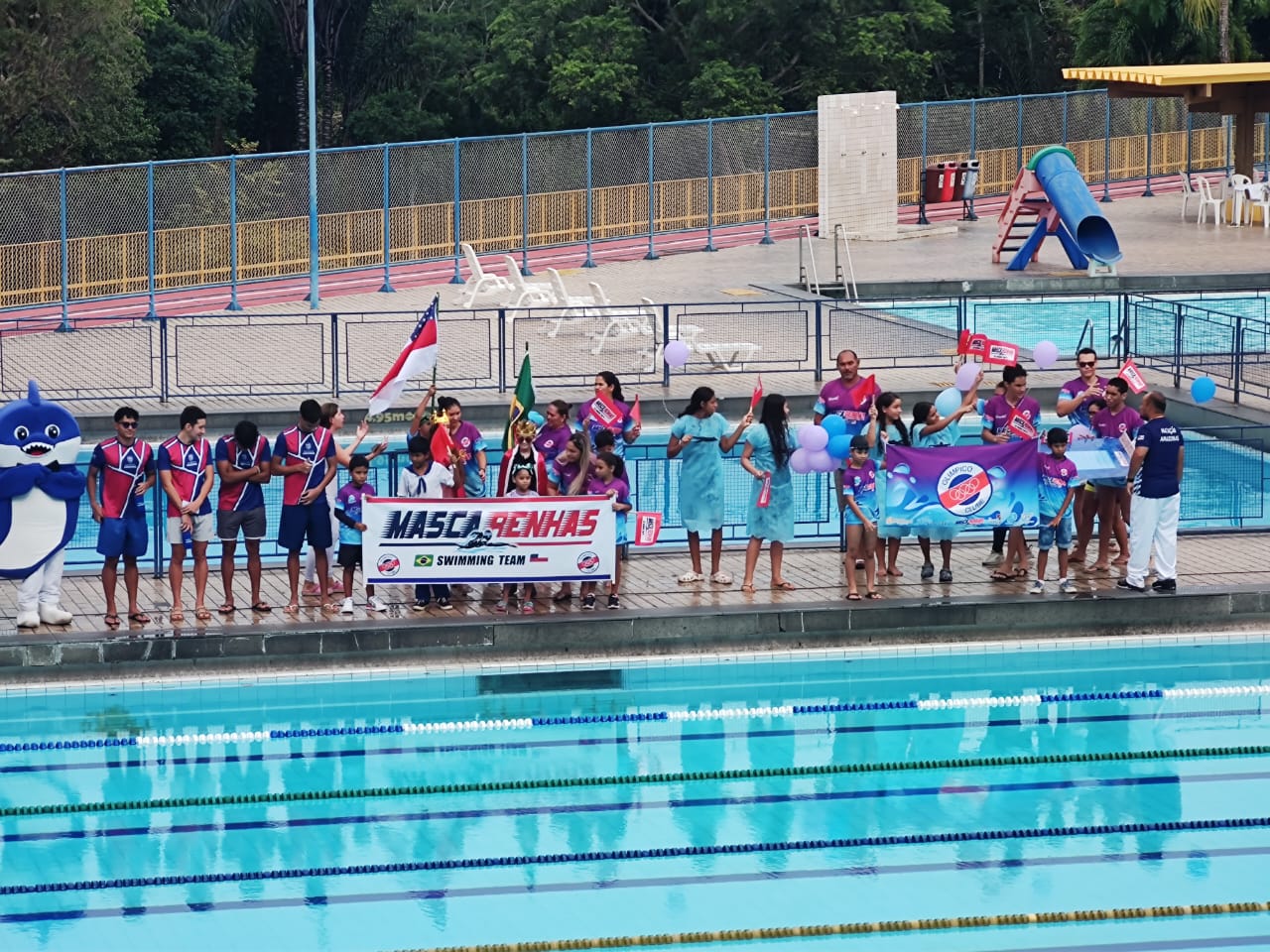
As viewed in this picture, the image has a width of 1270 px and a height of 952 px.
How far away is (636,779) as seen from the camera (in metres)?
11.8

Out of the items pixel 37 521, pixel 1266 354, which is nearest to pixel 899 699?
pixel 37 521

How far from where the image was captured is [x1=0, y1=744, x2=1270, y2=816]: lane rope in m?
11.4

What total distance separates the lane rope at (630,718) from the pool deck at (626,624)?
2.21ft

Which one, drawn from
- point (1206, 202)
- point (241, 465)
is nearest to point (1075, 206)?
point (1206, 202)

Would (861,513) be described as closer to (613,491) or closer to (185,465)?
(613,491)

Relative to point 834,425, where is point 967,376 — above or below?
above

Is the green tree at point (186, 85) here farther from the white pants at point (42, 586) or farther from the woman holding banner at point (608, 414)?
the white pants at point (42, 586)

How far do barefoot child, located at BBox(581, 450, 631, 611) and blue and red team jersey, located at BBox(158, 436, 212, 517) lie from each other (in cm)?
255

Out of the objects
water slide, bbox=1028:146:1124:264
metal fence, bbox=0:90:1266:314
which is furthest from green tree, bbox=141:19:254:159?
water slide, bbox=1028:146:1124:264

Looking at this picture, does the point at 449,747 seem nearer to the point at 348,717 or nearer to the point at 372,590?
the point at 348,717

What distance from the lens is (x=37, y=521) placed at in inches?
512

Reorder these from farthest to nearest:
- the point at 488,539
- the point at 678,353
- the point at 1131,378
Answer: the point at 678,353 < the point at 1131,378 < the point at 488,539

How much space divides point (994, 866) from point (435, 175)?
75.3 feet

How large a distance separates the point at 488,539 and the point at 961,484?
3.29 m
